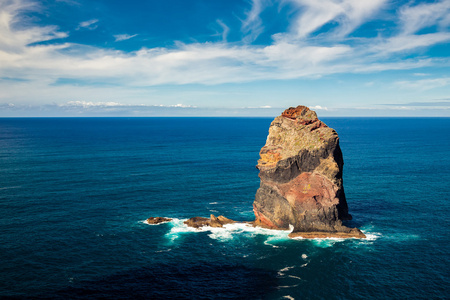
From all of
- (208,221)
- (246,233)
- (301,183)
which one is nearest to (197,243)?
(208,221)

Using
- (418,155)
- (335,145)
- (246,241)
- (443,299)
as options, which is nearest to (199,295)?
(246,241)

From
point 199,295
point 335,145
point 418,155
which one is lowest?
point 199,295

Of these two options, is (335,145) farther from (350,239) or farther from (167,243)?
(167,243)

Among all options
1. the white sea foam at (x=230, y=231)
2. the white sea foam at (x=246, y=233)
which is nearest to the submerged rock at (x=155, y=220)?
the white sea foam at (x=246, y=233)

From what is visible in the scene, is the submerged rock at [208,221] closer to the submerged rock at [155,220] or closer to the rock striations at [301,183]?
the rock striations at [301,183]

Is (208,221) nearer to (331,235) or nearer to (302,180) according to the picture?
(302,180)

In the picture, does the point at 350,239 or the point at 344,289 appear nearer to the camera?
the point at 344,289

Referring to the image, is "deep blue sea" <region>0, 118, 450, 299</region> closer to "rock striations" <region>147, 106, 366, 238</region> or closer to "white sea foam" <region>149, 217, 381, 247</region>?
"white sea foam" <region>149, 217, 381, 247</region>
